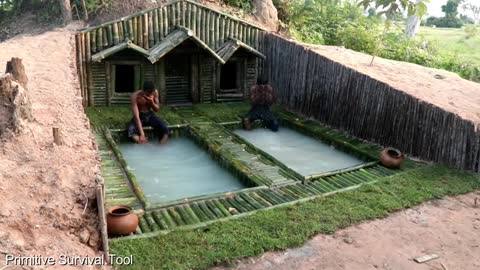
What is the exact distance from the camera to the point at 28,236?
13.2 ft

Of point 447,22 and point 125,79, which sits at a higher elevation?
point 447,22

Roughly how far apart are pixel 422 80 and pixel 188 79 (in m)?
6.67

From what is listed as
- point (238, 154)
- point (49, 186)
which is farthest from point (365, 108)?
point (49, 186)

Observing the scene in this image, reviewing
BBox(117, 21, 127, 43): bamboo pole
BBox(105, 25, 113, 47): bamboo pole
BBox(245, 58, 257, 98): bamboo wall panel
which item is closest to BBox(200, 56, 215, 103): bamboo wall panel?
BBox(245, 58, 257, 98): bamboo wall panel

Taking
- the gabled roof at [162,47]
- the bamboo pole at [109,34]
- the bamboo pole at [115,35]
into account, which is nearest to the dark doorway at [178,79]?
the gabled roof at [162,47]

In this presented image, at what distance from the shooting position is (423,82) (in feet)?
37.8

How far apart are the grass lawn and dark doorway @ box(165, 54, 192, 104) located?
24.3 feet

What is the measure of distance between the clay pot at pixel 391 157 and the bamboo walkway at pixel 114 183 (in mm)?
4916

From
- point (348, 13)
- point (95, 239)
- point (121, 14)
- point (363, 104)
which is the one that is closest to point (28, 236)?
point (95, 239)

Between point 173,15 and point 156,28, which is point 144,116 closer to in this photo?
point 156,28

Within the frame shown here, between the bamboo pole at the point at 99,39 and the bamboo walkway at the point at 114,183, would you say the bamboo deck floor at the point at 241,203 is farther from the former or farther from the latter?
the bamboo pole at the point at 99,39

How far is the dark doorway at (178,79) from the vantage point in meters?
13.7

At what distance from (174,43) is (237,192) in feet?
19.8

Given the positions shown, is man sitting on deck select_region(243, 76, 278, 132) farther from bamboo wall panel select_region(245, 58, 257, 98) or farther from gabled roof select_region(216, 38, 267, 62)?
bamboo wall panel select_region(245, 58, 257, 98)
